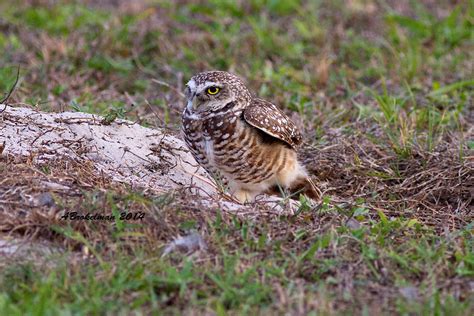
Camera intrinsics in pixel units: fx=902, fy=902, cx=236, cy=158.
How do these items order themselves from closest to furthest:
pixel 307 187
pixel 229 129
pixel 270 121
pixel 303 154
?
1. pixel 229 129
2. pixel 270 121
3. pixel 307 187
4. pixel 303 154

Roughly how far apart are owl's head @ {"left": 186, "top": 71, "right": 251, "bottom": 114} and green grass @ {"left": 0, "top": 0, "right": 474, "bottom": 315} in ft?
2.23

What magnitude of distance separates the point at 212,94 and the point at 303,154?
133 centimetres

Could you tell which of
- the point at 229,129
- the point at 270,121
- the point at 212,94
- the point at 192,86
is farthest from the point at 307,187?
the point at 192,86

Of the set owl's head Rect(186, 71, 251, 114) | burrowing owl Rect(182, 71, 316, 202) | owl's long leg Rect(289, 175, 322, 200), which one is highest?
owl's head Rect(186, 71, 251, 114)

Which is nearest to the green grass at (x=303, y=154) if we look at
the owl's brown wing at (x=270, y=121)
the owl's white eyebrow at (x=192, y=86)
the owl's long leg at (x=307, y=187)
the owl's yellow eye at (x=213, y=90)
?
the owl's long leg at (x=307, y=187)

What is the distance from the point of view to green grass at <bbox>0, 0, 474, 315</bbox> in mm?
4285

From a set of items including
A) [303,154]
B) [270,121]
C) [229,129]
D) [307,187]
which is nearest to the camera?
[229,129]

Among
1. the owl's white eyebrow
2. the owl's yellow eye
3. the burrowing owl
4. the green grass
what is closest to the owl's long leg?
the green grass

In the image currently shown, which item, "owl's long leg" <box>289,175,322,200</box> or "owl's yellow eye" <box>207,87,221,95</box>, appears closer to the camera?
"owl's yellow eye" <box>207,87,221,95</box>

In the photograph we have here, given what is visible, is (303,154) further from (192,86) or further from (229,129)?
(192,86)

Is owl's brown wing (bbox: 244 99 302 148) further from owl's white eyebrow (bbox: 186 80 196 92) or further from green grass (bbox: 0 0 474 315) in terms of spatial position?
green grass (bbox: 0 0 474 315)

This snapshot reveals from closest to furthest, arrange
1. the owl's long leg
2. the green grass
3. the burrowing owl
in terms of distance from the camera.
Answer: the green grass → the burrowing owl → the owl's long leg

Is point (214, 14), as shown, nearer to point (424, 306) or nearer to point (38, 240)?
point (38, 240)

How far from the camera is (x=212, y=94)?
19.4 ft
